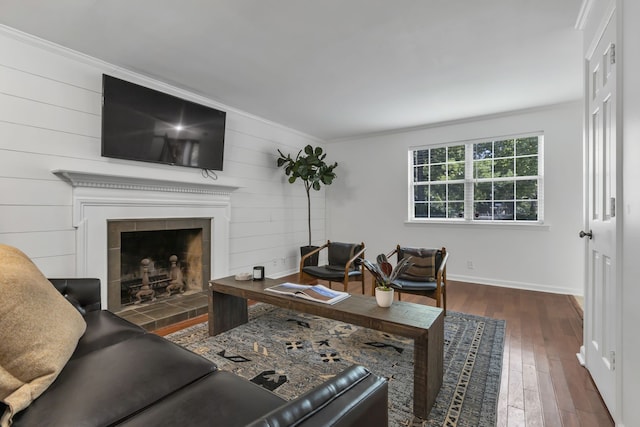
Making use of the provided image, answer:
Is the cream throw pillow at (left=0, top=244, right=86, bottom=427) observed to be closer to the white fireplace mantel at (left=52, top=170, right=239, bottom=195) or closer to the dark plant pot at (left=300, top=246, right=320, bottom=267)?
the white fireplace mantel at (left=52, top=170, right=239, bottom=195)

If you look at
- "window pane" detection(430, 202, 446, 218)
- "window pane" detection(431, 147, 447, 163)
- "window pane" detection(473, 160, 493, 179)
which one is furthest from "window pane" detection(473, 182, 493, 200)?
"window pane" detection(431, 147, 447, 163)

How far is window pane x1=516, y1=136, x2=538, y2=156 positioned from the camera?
4121 mm

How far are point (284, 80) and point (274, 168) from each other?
1709mm

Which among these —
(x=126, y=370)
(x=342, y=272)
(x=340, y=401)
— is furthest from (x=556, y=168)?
(x=126, y=370)

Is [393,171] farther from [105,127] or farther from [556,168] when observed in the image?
[105,127]

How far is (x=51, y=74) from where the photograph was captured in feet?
8.27

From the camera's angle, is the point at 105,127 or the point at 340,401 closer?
the point at 340,401

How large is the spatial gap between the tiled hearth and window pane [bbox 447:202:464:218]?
3.61 m

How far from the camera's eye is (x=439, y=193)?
4.83m

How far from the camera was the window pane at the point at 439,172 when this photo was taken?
4.77 m

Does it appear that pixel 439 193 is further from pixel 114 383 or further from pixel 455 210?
pixel 114 383

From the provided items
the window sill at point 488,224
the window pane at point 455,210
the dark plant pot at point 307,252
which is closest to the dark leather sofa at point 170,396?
the dark plant pot at point 307,252

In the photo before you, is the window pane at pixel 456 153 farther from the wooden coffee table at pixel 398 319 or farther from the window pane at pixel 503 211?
the wooden coffee table at pixel 398 319

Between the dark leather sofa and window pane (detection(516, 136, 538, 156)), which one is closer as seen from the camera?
the dark leather sofa
